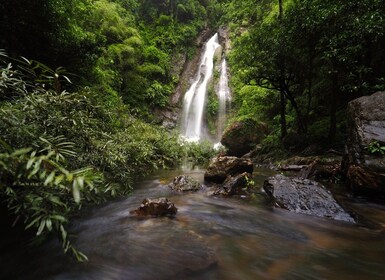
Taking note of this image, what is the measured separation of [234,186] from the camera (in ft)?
22.5

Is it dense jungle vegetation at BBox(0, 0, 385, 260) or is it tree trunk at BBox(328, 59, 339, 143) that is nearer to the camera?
dense jungle vegetation at BBox(0, 0, 385, 260)

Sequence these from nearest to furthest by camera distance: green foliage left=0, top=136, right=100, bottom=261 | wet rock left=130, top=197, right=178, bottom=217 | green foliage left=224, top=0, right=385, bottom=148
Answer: green foliage left=0, top=136, right=100, bottom=261
wet rock left=130, top=197, right=178, bottom=217
green foliage left=224, top=0, right=385, bottom=148

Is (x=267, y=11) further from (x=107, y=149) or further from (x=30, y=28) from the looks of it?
(x=107, y=149)

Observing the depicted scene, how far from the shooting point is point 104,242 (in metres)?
3.72

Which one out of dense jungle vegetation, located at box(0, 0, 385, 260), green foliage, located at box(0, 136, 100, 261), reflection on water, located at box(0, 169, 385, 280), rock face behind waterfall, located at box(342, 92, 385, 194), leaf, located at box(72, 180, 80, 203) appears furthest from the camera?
rock face behind waterfall, located at box(342, 92, 385, 194)

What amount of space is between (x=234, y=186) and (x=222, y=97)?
60.1 ft

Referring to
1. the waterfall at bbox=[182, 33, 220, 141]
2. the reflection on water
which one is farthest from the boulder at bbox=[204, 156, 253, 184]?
the waterfall at bbox=[182, 33, 220, 141]

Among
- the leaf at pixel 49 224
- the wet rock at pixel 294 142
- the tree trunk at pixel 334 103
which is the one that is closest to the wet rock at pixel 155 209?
the leaf at pixel 49 224

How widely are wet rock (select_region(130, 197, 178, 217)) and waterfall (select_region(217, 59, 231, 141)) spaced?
18.1m

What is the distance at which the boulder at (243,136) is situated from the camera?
15117 millimetres

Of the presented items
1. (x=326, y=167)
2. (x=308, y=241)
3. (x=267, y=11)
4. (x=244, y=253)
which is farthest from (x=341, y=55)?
(x=267, y=11)

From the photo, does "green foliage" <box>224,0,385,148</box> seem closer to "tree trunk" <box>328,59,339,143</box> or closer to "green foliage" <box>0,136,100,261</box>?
"tree trunk" <box>328,59,339,143</box>

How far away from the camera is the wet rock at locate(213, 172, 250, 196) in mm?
6655

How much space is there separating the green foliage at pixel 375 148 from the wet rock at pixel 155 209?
443 cm
